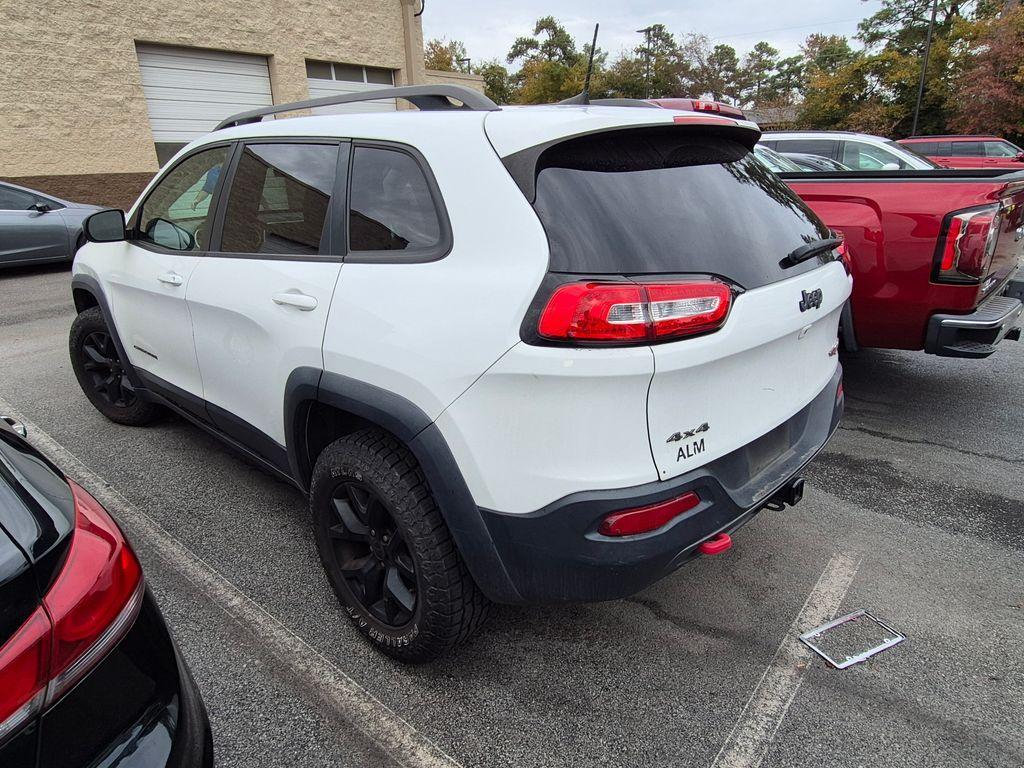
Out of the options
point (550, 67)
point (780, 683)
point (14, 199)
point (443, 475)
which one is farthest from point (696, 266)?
point (550, 67)

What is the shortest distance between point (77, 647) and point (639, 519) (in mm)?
1240

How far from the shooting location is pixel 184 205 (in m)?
3.17

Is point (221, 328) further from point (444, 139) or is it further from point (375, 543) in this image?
point (444, 139)

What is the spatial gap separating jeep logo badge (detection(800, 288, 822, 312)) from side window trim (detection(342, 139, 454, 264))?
1.15 meters

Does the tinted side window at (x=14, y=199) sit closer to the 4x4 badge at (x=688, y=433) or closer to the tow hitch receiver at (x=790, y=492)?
the 4x4 badge at (x=688, y=433)

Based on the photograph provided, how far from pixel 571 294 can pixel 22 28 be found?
51.4 ft

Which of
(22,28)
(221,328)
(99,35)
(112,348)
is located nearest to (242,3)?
(99,35)

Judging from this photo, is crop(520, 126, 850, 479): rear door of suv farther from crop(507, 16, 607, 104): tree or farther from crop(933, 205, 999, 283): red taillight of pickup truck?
crop(507, 16, 607, 104): tree

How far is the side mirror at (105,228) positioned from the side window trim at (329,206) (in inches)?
32.8

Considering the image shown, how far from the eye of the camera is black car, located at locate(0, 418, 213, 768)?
3.45 feet

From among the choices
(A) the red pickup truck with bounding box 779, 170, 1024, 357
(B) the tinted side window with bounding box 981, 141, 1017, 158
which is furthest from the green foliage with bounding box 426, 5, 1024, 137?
(A) the red pickup truck with bounding box 779, 170, 1024, 357

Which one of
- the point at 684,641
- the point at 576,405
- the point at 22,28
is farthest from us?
the point at 22,28

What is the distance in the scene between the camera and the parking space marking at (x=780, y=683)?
1914 mm

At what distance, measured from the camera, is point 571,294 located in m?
1.66
